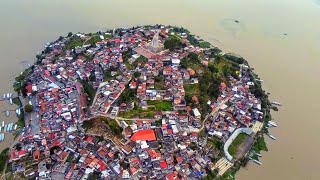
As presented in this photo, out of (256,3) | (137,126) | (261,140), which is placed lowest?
(261,140)

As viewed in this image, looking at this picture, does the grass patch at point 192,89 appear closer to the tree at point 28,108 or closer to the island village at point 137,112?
the island village at point 137,112

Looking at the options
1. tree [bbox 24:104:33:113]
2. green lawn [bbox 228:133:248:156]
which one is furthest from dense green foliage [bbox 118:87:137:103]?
green lawn [bbox 228:133:248:156]

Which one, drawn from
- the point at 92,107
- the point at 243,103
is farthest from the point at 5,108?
the point at 243,103

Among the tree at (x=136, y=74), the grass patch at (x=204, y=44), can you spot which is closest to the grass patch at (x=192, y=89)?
the tree at (x=136, y=74)

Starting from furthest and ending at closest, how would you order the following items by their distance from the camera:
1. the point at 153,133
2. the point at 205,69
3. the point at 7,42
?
the point at 7,42, the point at 205,69, the point at 153,133

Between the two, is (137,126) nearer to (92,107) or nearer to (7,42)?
(92,107)

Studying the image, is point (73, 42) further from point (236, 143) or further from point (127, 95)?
point (236, 143)

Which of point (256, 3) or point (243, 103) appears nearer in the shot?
point (243, 103)
